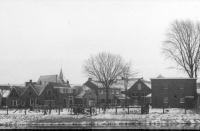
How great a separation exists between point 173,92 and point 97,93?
34.9 metres

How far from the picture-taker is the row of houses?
200ft

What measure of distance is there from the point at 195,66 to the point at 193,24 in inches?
299

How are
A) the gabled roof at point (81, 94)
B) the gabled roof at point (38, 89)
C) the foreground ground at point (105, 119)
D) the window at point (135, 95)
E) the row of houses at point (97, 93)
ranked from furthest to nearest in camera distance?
1. the window at point (135, 95)
2. the gabled roof at point (81, 94)
3. the gabled roof at point (38, 89)
4. the row of houses at point (97, 93)
5. the foreground ground at point (105, 119)

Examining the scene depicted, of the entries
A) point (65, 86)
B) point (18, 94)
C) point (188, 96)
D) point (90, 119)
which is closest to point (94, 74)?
point (65, 86)

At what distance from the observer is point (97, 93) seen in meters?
93.1

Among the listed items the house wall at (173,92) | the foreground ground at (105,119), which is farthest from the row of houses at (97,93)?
the foreground ground at (105,119)

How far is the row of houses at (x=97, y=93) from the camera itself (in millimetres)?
61031

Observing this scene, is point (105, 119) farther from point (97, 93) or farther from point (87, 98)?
point (97, 93)

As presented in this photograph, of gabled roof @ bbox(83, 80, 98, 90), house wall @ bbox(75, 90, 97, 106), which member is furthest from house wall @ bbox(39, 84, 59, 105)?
gabled roof @ bbox(83, 80, 98, 90)

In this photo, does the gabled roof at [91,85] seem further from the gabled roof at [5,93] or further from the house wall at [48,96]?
the gabled roof at [5,93]

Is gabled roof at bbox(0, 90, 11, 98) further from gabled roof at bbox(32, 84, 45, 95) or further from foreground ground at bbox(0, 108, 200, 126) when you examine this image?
foreground ground at bbox(0, 108, 200, 126)

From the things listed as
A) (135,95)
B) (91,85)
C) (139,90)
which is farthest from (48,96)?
(139,90)

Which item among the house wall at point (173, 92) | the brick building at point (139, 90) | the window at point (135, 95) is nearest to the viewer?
the house wall at point (173, 92)

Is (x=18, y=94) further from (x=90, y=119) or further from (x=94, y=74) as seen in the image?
(x=90, y=119)
